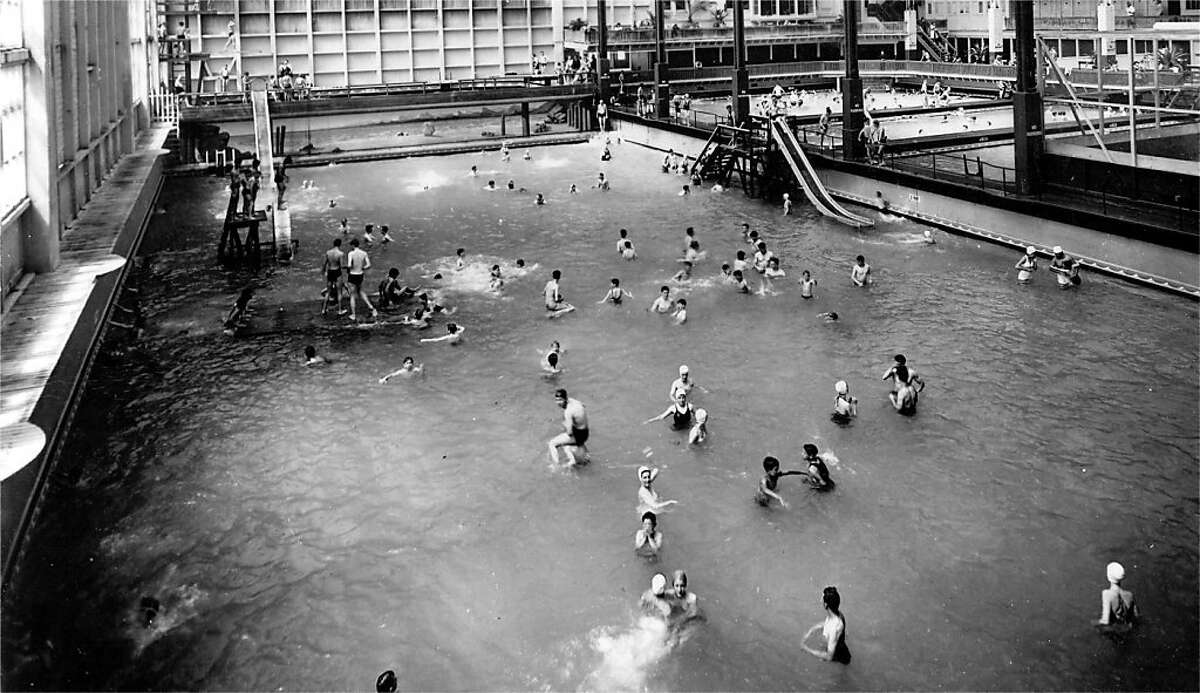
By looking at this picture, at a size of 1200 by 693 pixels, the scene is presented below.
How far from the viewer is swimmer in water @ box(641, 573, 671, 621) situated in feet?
27.6

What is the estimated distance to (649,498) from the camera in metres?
10.5

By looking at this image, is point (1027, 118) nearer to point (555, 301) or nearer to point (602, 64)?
point (555, 301)

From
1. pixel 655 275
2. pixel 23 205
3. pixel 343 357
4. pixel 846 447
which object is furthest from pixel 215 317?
pixel 846 447

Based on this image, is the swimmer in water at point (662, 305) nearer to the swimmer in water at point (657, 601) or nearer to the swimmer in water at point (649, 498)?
the swimmer in water at point (649, 498)

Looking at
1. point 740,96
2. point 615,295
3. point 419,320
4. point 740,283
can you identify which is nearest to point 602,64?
point 740,96

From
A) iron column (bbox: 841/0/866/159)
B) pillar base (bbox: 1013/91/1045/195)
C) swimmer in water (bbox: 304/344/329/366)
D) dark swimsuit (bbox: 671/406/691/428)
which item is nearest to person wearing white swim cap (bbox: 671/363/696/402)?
dark swimsuit (bbox: 671/406/691/428)

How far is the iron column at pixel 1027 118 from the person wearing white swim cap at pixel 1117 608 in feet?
52.8

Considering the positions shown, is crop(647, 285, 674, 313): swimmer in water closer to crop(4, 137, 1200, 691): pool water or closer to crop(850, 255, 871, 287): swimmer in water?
crop(4, 137, 1200, 691): pool water

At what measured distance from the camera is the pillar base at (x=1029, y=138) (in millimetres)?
21516

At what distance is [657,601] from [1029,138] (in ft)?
59.1

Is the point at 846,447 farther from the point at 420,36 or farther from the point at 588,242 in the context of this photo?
the point at 420,36

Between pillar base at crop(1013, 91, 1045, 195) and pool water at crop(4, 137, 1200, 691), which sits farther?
pillar base at crop(1013, 91, 1045, 195)

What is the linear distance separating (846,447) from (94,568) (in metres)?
9.03

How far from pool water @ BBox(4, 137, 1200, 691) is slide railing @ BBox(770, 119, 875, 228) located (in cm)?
611
